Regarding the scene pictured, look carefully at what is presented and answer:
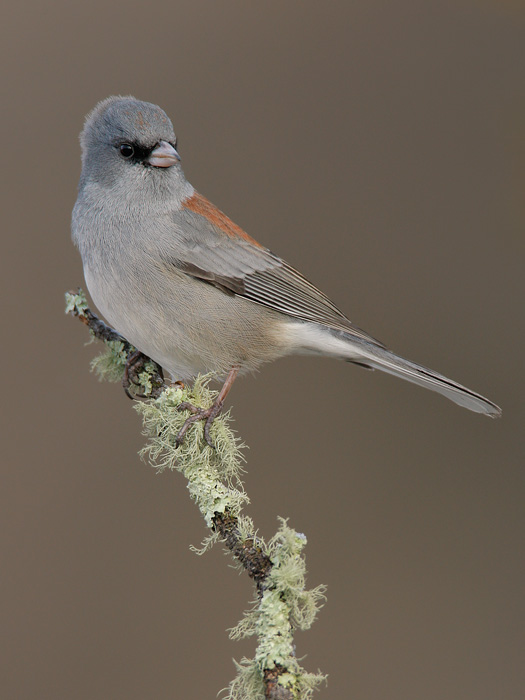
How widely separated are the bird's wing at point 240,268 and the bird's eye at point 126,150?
0.23 meters

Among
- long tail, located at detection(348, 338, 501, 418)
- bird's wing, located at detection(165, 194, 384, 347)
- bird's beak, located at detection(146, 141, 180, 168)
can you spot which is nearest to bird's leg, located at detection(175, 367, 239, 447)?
bird's wing, located at detection(165, 194, 384, 347)

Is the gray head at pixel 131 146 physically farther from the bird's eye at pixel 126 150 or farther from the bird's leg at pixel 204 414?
the bird's leg at pixel 204 414

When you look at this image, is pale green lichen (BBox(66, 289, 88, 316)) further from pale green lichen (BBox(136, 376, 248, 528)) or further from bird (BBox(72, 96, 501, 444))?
pale green lichen (BBox(136, 376, 248, 528))

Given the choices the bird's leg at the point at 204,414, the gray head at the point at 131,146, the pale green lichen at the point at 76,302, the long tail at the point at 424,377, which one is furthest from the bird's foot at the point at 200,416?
the gray head at the point at 131,146

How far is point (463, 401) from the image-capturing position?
2.01m

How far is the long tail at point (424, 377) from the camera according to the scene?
197cm

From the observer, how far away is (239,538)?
1361 mm

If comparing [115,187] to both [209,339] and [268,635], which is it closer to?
[209,339]

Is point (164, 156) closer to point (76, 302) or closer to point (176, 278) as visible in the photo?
point (176, 278)

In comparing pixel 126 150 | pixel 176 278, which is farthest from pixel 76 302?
pixel 126 150

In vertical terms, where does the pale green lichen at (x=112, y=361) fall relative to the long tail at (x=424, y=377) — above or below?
below

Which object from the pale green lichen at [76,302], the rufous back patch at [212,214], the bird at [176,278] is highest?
the rufous back patch at [212,214]

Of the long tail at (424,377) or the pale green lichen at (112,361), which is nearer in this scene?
the long tail at (424,377)

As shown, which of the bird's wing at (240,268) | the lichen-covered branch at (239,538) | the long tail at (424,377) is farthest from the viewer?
the bird's wing at (240,268)
